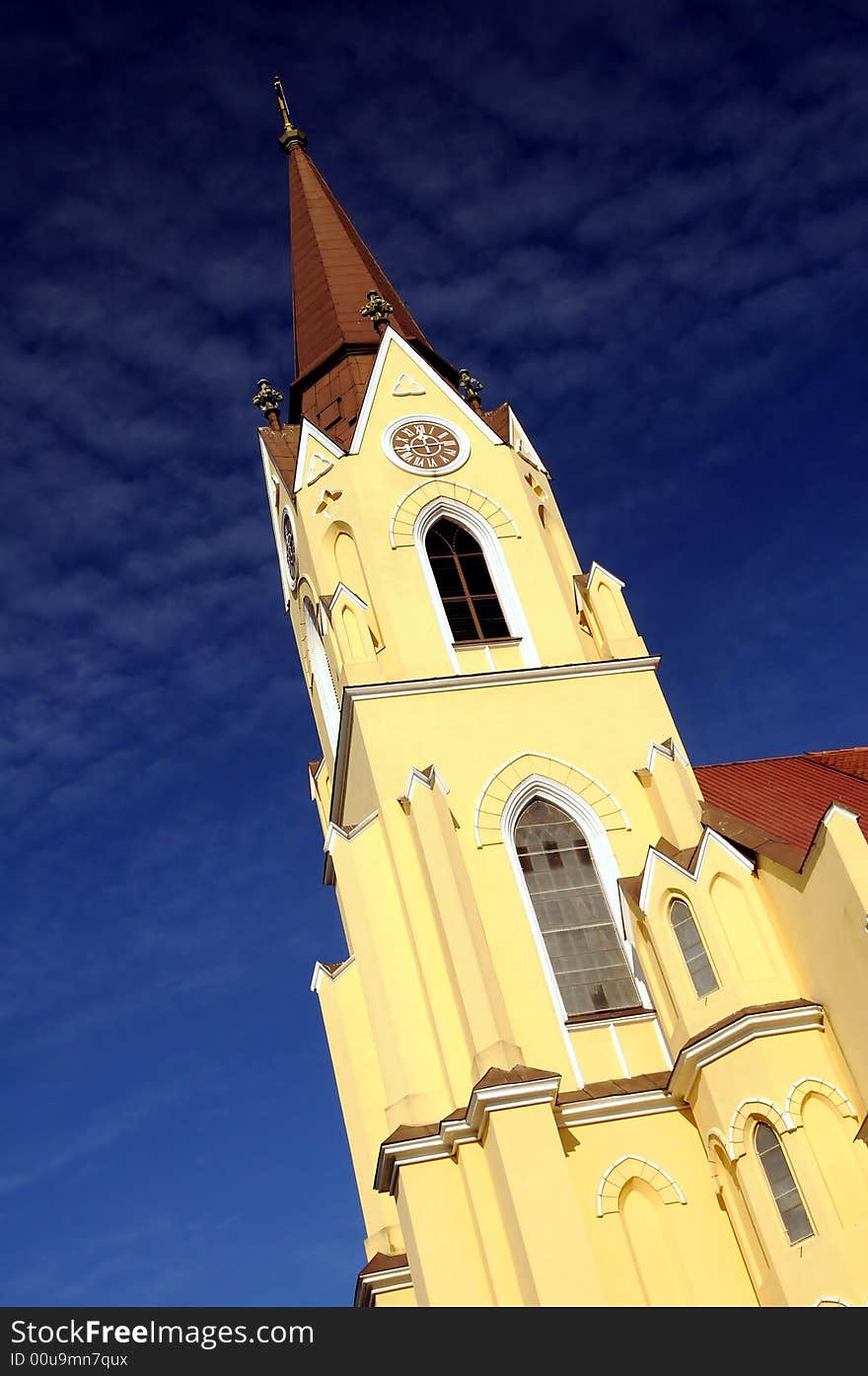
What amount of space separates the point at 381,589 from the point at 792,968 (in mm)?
8414

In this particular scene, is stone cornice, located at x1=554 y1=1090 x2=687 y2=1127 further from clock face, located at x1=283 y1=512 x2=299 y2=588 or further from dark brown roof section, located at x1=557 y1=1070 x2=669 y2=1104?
clock face, located at x1=283 y1=512 x2=299 y2=588

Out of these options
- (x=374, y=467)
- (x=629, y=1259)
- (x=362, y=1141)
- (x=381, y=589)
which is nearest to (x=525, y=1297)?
(x=629, y=1259)

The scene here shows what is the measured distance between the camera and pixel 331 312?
2647 centimetres

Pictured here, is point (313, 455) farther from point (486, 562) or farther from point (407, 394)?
point (486, 562)

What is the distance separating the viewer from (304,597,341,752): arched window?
22.8m

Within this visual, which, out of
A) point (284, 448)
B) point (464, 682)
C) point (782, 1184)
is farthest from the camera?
point (284, 448)

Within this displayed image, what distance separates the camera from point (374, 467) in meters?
22.2

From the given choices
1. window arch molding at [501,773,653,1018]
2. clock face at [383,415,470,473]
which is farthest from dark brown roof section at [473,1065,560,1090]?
clock face at [383,415,470,473]

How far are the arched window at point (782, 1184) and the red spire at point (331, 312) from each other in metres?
13.5

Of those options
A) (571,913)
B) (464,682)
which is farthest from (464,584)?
(571,913)

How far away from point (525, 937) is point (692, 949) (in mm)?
2234
